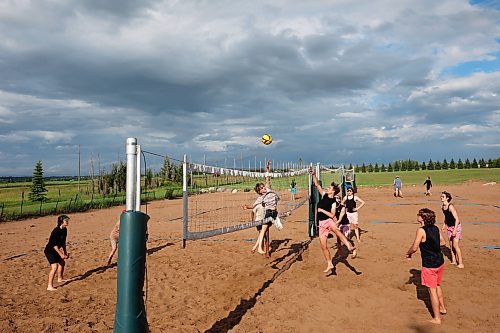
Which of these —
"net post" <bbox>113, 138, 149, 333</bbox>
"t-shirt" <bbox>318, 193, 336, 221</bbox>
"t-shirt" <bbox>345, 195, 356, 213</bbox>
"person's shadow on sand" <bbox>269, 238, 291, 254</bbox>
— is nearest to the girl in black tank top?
"t-shirt" <bbox>318, 193, 336, 221</bbox>

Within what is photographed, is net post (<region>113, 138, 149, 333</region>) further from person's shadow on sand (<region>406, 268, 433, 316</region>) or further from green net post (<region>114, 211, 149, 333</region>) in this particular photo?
person's shadow on sand (<region>406, 268, 433, 316</region>)

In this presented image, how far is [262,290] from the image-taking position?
264 inches

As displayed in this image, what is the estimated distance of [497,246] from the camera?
10.1 meters

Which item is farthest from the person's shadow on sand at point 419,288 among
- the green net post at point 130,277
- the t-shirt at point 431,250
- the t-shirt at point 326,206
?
the green net post at point 130,277

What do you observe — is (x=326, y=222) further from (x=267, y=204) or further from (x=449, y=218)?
(x=449, y=218)

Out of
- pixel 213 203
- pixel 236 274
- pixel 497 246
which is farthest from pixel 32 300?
pixel 213 203

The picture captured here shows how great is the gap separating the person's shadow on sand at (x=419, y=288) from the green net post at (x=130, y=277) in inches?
173

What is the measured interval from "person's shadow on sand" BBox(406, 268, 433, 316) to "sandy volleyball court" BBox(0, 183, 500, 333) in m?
0.02

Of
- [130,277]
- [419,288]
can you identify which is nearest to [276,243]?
[419,288]

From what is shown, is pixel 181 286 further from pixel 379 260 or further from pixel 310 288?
pixel 379 260

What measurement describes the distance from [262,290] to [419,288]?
2737 mm

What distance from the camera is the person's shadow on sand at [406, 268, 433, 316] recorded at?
5932mm

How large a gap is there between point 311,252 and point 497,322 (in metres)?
4.81

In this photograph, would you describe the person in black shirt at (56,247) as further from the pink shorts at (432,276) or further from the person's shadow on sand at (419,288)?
the person's shadow on sand at (419,288)
